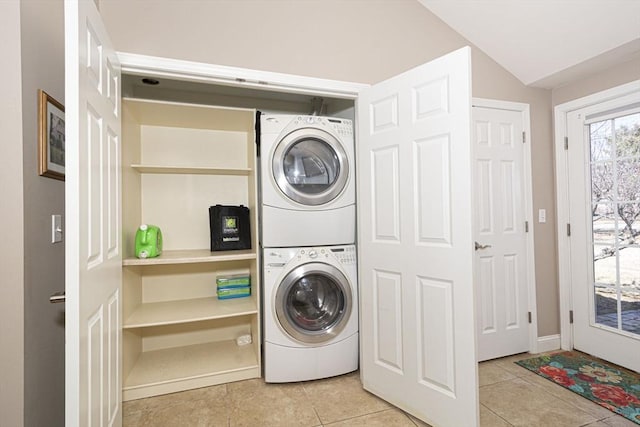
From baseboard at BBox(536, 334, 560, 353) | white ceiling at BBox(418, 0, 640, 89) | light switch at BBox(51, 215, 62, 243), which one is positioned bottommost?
baseboard at BBox(536, 334, 560, 353)

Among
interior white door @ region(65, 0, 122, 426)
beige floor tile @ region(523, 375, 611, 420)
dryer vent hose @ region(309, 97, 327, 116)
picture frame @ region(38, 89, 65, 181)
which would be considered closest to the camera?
interior white door @ region(65, 0, 122, 426)

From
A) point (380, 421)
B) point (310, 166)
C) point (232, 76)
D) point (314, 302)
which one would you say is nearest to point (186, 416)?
point (314, 302)

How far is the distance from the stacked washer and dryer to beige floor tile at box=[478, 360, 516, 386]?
931 millimetres

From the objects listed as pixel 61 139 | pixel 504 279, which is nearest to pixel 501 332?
pixel 504 279

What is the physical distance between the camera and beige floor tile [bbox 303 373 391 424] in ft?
5.95

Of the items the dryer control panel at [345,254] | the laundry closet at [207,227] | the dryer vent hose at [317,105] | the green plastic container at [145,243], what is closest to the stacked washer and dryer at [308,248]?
the dryer control panel at [345,254]

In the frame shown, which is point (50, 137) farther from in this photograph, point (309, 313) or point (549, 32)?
point (549, 32)

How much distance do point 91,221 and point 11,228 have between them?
0.31 meters

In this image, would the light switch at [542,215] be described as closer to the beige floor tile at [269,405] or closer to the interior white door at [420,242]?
the interior white door at [420,242]

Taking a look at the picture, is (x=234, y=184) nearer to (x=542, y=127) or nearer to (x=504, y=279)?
(x=504, y=279)

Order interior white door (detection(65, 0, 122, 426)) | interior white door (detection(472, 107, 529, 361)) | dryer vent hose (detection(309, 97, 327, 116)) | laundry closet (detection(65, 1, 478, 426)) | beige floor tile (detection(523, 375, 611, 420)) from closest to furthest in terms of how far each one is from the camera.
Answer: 1. interior white door (detection(65, 0, 122, 426))
2. laundry closet (detection(65, 1, 478, 426))
3. beige floor tile (detection(523, 375, 611, 420))
4. interior white door (detection(472, 107, 529, 361))
5. dryer vent hose (detection(309, 97, 327, 116))

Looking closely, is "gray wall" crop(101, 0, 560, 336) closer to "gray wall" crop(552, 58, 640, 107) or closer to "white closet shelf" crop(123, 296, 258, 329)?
"gray wall" crop(552, 58, 640, 107)

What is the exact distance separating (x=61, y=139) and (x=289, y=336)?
1.69 metres

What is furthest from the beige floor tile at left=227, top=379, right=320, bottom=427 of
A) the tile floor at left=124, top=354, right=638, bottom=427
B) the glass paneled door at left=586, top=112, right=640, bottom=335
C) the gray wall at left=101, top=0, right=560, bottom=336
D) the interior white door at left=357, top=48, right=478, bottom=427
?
the glass paneled door at left=586, top=112, right=640, bottom=335
